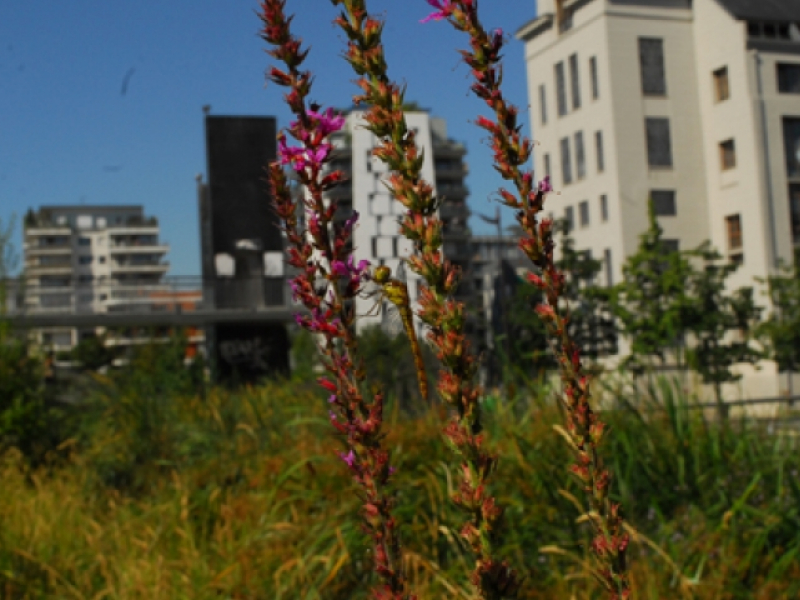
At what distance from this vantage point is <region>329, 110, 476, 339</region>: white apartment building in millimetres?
1338

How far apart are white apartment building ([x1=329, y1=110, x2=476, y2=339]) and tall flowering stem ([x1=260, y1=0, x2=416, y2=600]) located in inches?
1.5

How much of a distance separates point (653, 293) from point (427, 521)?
1140 inches

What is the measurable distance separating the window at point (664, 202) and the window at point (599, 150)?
255 centimetres

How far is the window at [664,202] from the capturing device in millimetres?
47625

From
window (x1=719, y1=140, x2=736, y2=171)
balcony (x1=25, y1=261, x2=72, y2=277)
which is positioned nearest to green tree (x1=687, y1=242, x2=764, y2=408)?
window (x1=719, y1=140, x2=736, y2=171)

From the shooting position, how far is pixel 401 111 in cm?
113

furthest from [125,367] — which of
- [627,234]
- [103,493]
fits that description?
[627,234]

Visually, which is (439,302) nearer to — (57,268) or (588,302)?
(588,302)

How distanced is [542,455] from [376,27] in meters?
5.66

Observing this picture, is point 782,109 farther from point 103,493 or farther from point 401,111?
point 401,111

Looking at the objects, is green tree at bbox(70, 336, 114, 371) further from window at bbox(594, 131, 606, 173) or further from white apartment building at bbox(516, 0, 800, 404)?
window at bbox(594, 131, 606, 173)

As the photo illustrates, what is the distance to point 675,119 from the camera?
160 feet

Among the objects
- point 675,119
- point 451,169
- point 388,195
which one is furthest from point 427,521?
point 451,169

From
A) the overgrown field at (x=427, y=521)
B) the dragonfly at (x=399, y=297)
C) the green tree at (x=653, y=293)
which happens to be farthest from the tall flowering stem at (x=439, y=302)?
the green tree at (x=653, y=293)
